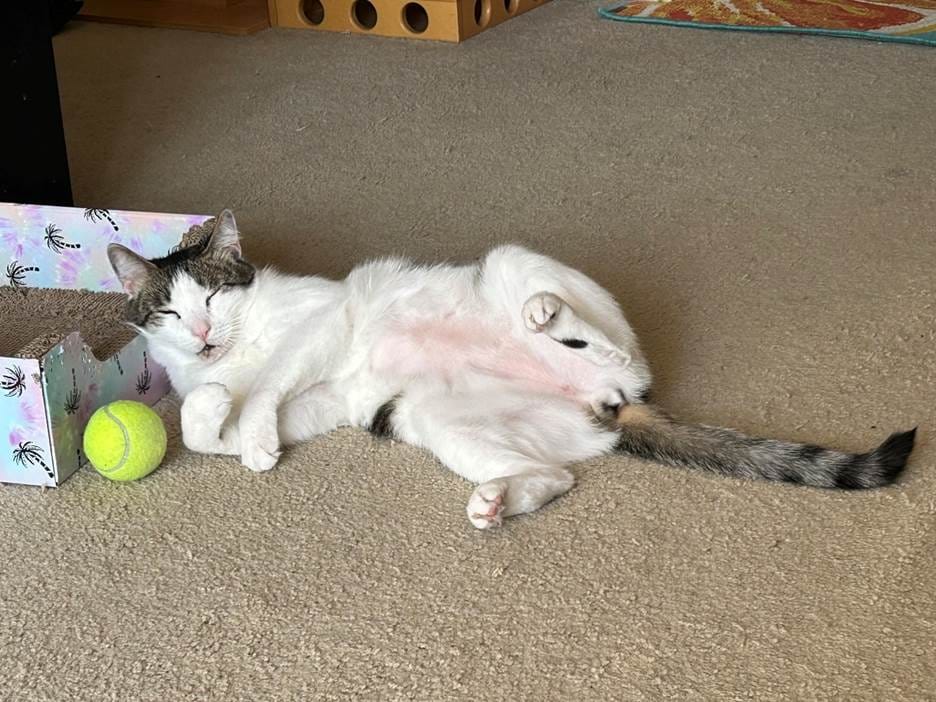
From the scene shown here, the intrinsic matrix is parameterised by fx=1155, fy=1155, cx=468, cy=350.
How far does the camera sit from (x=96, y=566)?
1572 mm

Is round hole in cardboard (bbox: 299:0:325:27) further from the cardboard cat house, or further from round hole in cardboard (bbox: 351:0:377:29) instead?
round hole in cardboard (bbox: 351:0:377:29)

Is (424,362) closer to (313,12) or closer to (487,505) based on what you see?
(487,505)

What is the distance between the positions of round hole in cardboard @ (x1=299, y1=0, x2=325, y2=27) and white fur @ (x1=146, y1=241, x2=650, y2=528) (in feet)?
7.47

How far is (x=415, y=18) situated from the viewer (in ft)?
13.2

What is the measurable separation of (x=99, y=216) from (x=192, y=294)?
0.46 m

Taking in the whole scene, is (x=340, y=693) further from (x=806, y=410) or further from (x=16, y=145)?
(x=16, y=145)

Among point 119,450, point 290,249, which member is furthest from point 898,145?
point 119,450

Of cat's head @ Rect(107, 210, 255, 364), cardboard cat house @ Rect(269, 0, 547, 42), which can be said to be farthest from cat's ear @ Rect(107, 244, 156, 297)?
cardboard cat house @ Rect(269, 0, 547, 42)

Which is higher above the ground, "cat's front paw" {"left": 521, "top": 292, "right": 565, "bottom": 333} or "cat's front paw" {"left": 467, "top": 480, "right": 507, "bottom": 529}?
"cat's front paw" {"left": 521, "top": 292, "right": 565, "bottom": 333}

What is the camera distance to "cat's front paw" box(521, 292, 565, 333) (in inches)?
67.2

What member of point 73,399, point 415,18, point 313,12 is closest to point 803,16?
point 415,18

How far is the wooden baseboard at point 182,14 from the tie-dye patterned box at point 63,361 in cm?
187

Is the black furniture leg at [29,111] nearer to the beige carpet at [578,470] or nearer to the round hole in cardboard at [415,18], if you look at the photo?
the beige carpet at [578,470]

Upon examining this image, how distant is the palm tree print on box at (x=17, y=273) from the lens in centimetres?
232
